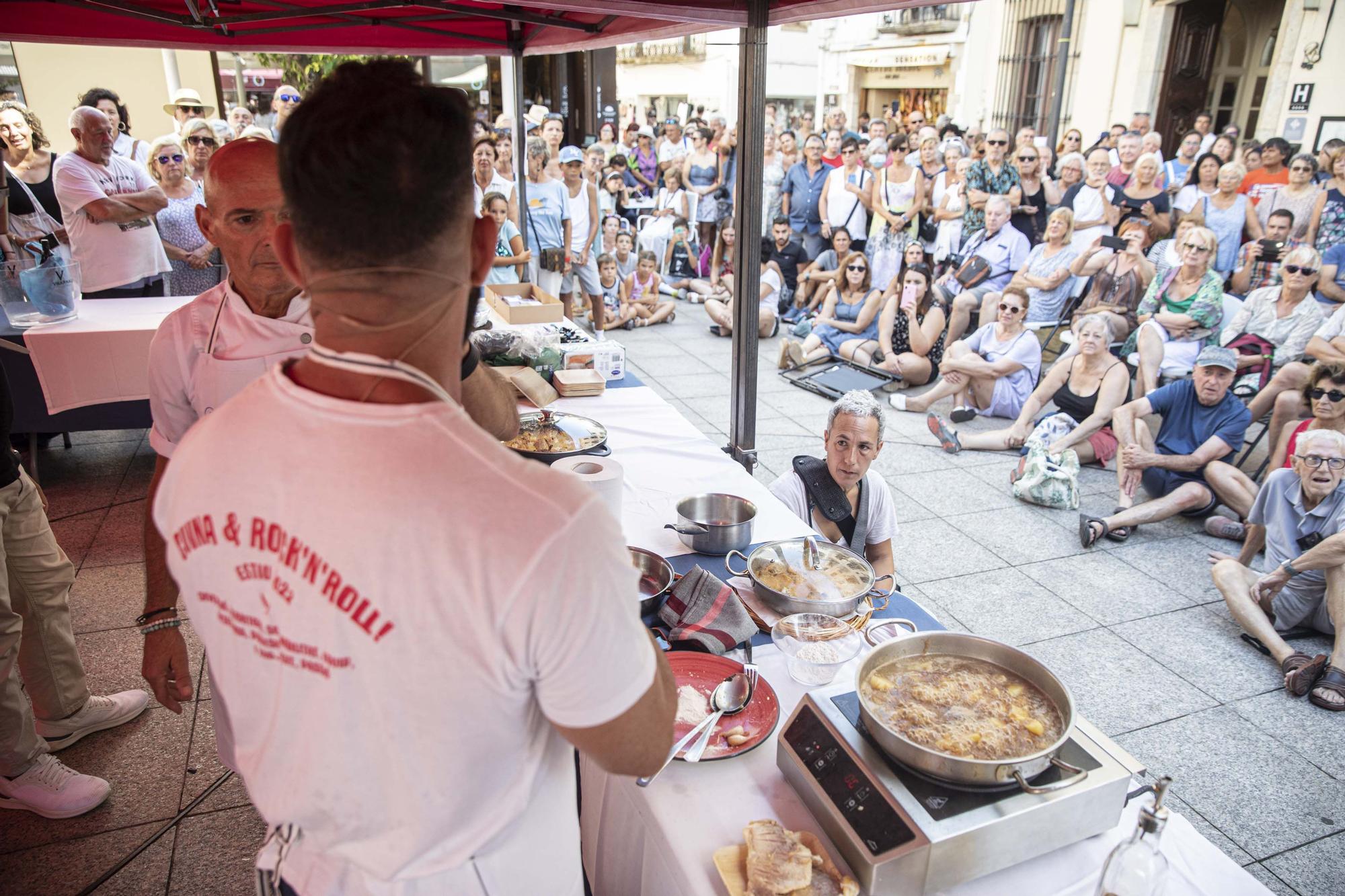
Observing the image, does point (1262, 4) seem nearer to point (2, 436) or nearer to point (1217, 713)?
point (1217, 713)

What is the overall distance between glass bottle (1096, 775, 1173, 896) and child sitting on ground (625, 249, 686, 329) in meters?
7.54

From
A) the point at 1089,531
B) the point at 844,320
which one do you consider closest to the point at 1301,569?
the point at 1089,531

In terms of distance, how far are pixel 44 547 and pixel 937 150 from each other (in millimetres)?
8248

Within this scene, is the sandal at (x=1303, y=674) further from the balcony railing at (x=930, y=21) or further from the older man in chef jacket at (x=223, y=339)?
the balcony railing at (x=930, y=21)

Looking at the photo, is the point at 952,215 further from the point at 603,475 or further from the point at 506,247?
the point at 603,475

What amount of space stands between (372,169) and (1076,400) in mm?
5443

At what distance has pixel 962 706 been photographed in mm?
1440

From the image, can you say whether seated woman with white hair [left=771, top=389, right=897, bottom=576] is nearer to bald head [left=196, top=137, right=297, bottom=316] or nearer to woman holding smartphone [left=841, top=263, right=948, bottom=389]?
bald head [left=196, top=137, right=297, bottom=316]

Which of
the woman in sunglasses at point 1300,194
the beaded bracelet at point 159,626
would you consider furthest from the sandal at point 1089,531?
the beaded bracelet at point 159,626

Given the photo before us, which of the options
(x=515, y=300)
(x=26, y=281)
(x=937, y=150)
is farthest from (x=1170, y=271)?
(x=26, y=281)

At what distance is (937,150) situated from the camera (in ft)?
28.0

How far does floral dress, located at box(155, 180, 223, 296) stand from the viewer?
542cm

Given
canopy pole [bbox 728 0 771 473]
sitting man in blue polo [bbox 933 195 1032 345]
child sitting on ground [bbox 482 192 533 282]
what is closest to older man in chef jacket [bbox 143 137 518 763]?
canopy pole [bbox 728 0 771 473]

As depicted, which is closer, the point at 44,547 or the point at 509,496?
the point at 509,496
